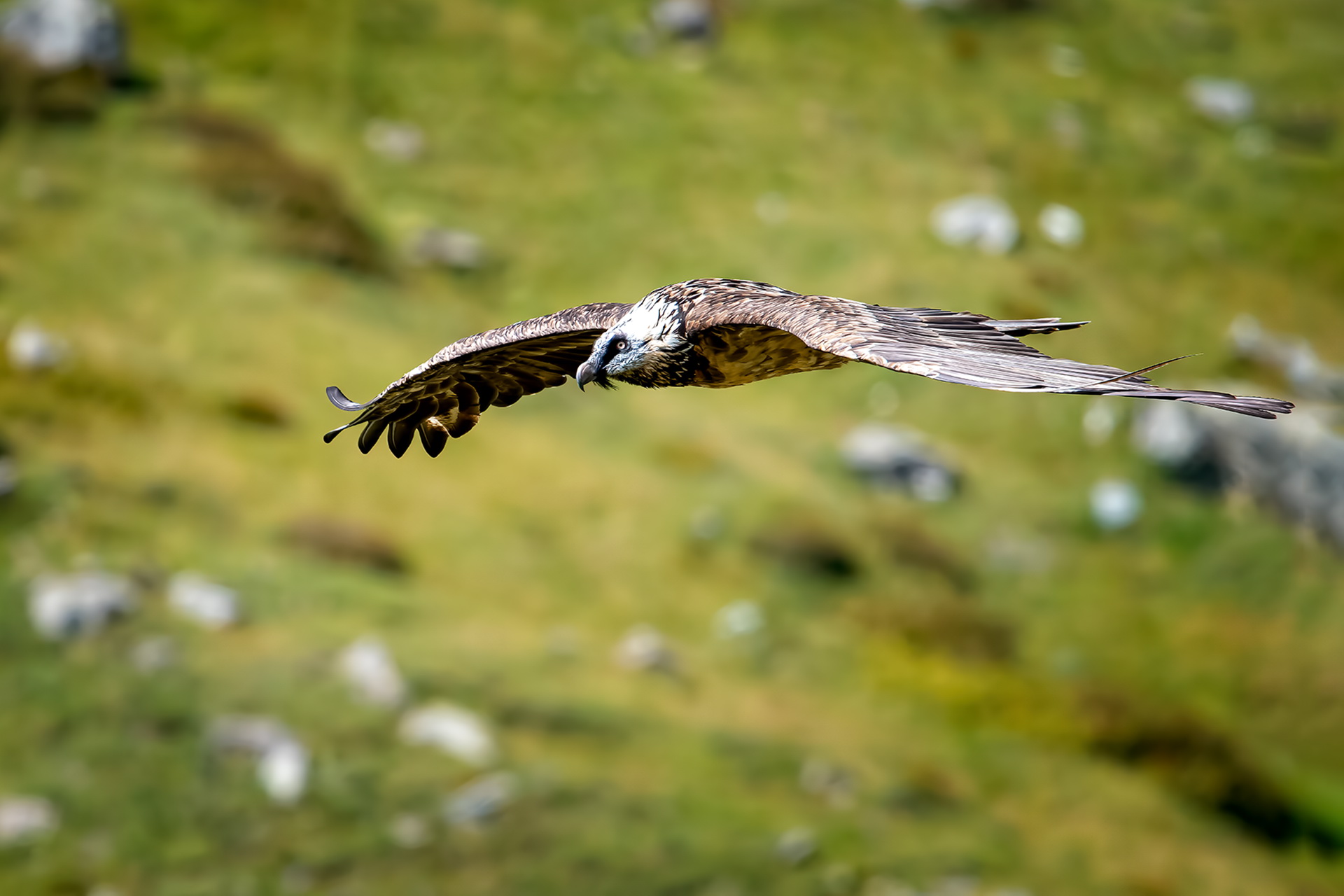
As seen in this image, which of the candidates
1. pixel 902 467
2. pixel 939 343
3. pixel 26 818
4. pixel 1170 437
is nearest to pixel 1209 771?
pixel 1170 437

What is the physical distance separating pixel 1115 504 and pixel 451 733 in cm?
1372

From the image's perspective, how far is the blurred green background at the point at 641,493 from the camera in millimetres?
23594

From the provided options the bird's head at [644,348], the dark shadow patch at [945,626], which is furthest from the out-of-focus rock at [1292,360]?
the bird's head at [644,348]

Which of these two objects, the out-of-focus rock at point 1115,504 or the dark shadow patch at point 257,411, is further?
the out-of-focus rock at point 1115,504

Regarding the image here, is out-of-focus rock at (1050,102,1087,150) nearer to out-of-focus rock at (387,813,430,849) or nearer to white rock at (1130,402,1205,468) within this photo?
white rock at (1130,402,1205,468)

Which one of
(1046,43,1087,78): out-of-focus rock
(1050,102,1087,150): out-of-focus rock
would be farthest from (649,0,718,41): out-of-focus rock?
(1046,43,1087,78): out-of-focus rock

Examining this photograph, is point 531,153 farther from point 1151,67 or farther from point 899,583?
point 1151,67

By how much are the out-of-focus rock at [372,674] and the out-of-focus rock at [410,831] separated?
181 centimetres

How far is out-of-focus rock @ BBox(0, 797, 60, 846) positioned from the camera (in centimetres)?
2216

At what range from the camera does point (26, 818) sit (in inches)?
875

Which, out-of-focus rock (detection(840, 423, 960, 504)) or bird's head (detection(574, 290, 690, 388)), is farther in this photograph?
out-of-focus rock (detection(840, 423, 960, 504))

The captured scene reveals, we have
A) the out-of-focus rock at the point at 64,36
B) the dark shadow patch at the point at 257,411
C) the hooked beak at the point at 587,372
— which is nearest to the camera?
the hooked beak at the point at 587,372

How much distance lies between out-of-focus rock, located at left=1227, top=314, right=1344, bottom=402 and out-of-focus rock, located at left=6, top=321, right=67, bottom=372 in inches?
919

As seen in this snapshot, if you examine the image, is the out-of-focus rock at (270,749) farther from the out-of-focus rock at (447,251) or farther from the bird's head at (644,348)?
the bird's head at (644,348)
